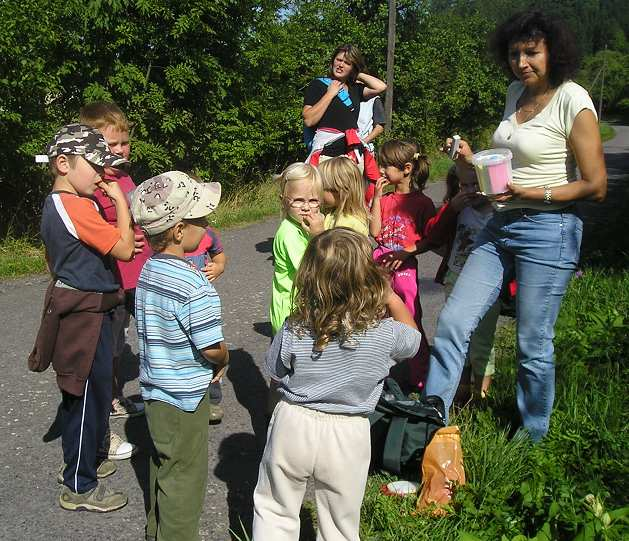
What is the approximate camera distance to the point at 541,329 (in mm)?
3209

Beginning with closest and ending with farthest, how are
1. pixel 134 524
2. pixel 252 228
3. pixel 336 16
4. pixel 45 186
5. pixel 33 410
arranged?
pixel 134 524, pixel 33 410, pixel 45 186, pixel 252 228, pixel 336 16

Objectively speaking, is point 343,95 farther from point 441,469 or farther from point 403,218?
point 441,469

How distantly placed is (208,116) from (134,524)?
24.5 ft

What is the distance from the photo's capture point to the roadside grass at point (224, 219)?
6980 mm

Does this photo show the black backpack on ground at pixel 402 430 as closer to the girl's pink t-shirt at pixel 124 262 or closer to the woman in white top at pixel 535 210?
the woman in white top at pixel 535 210

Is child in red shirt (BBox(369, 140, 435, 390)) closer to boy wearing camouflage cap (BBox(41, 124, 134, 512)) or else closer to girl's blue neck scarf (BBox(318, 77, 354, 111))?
boy wearing camouflage cap (BBox(41, 124, 134, 512))

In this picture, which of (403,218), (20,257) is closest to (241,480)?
(403,218)

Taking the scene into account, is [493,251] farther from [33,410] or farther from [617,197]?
[617,197]

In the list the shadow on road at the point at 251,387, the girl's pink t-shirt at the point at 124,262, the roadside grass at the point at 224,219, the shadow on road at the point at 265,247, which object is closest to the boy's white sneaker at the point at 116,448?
the shadow on road at the point at 251,387

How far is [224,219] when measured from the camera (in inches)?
378

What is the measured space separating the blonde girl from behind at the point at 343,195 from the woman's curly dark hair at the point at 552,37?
3.33 ft

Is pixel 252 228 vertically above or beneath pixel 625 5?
beneath

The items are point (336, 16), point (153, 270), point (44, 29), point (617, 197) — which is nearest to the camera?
point (153, 270)

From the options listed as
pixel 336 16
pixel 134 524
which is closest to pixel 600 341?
pixel 134 524
